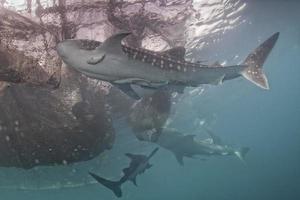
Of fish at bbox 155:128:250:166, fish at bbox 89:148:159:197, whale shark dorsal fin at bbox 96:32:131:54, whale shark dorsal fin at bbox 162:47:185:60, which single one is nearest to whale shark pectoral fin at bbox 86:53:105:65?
whale shark dorsal fin at bbox 96:32:131:54

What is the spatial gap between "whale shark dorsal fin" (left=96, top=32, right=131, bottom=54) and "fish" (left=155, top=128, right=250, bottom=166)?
42.4ft

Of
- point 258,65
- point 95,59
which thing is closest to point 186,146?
point 258,65

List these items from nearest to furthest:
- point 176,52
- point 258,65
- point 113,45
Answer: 1. point 113,45
2. point 258,65
3. point 176,52

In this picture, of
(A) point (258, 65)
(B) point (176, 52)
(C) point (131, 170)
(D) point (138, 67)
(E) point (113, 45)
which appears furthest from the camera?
(C) point (131, 170)

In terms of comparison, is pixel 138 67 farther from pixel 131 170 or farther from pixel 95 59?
pixel 131 170

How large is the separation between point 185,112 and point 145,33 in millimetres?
→ 22404

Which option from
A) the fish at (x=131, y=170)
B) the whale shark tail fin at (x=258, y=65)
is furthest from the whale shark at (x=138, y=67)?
the fish at (x=131, y=170)

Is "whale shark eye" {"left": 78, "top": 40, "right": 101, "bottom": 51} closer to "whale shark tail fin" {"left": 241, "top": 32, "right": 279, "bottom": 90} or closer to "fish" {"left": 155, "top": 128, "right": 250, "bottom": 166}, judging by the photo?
"whale shark tail fin" {"left": 241, "top": 32, "right": 279, "bottom": 90}

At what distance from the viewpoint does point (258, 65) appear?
966 cm

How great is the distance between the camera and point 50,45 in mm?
11516

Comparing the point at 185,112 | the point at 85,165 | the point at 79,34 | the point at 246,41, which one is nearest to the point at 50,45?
the point at 79,34

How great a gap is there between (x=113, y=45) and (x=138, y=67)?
0.97m

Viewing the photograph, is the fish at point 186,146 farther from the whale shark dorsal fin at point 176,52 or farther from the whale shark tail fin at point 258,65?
the whale shark tail fin at point 258,65

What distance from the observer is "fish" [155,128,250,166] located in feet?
67.1
